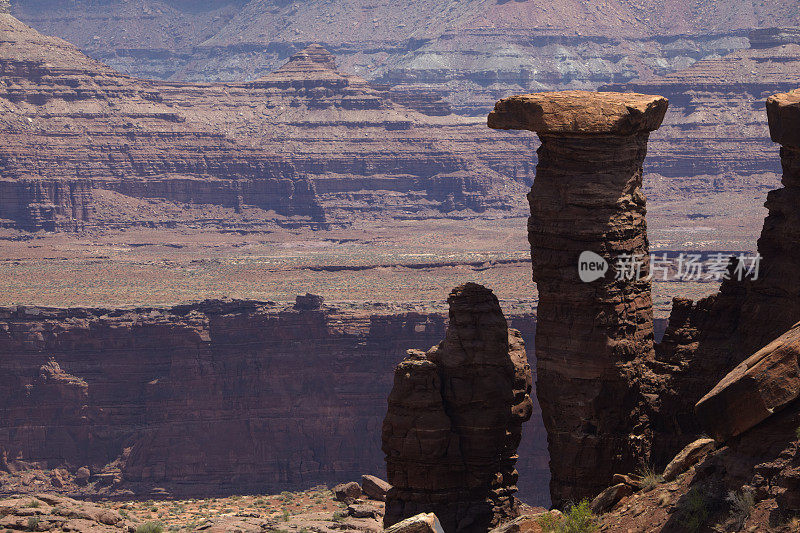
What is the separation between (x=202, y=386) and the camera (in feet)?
318

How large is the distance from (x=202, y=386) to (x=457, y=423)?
67.6 meters

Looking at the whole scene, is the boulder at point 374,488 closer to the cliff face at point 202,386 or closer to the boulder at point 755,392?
the boulder at point 755,392

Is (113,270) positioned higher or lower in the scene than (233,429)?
higher

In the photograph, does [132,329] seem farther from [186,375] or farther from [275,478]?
[275,478]

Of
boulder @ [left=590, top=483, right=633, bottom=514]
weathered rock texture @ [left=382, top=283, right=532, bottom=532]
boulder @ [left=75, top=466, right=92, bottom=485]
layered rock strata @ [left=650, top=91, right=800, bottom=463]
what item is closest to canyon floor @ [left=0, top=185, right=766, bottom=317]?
boulder @ [left=75, top=466, right=92, bottom=485]

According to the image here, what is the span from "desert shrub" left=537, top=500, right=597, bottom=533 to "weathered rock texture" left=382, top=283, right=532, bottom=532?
6.01 metres

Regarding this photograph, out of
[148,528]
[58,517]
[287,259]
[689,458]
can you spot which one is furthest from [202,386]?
[689,458]

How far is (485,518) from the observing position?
101 feet

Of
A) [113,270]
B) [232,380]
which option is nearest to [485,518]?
[232,380]

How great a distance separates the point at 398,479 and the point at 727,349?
6320 mm

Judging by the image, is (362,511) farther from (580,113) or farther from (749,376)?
(749,376)

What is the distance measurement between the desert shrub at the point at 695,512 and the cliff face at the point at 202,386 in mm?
69275

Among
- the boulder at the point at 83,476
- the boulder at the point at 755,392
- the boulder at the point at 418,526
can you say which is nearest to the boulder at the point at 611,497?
the boulder at the point at 418,526

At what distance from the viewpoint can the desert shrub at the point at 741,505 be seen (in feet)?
66.4
